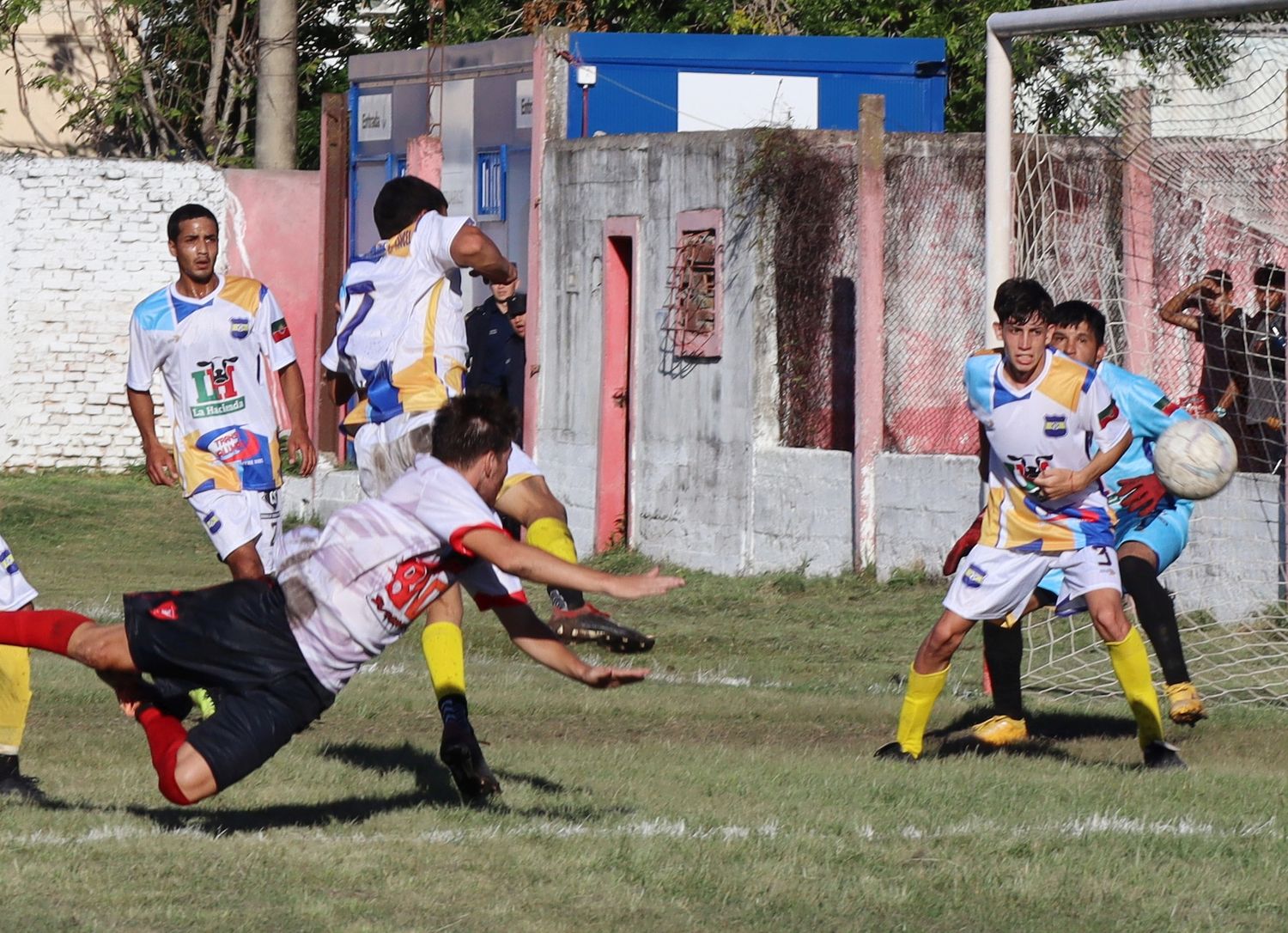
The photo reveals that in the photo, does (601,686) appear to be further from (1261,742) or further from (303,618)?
(1261,742)

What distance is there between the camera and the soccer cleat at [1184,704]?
861cm

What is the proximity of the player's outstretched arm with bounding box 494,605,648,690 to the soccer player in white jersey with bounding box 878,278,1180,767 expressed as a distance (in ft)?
6.52

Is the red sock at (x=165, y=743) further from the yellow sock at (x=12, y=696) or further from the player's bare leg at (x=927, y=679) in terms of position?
the player's bare leg at (x=927, y=679)

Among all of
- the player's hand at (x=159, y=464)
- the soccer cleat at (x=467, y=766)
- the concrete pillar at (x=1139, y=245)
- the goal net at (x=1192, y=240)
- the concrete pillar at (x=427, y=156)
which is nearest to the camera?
the soccer cleat at (x=467, y=766)

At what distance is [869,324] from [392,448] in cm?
725

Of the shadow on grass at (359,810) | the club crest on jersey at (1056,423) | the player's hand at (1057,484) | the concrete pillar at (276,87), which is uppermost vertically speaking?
the concrete pillar at (276,87)

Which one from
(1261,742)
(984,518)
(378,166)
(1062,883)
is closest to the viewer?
(1062,883)

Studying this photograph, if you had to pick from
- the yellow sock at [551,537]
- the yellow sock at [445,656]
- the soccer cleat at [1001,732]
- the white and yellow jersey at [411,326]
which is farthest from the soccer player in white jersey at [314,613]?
the soccer cleat at [1001,732]

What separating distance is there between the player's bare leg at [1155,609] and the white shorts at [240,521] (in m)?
3.67

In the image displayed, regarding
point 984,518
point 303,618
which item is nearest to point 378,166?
point 984,518

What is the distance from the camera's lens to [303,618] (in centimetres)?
643

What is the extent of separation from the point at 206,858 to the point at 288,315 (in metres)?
17.8

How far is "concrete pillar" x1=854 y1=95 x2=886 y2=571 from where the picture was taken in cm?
1494

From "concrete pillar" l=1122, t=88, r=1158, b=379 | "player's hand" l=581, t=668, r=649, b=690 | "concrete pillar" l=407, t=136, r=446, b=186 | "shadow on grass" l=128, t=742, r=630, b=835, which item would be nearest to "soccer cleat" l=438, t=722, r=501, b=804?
"shadow on grass" l=128, t=742, r=630, b=835
